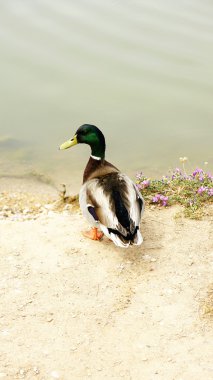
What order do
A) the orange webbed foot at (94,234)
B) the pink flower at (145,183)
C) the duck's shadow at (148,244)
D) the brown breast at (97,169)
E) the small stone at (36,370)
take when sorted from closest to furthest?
the small stone at (36,370)
the duck's shadow at (148,244)
the orange webbed foot at (94,234)
the brown breast at (97,169)
the pink flower at (145,183)

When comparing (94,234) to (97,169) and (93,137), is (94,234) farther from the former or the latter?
(93,137)

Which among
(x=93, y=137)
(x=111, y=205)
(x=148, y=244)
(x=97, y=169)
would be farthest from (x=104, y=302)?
(x=93, y=137)

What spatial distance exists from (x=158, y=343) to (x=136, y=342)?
0.51 ft

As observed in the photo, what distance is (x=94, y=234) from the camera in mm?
5496

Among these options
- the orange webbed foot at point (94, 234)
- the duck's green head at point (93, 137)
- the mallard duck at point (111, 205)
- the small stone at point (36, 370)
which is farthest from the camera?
the duck's green head at point (93, 137)

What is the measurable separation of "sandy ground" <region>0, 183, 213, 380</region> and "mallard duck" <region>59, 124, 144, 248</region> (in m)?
0.30

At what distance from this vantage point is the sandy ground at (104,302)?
155 inches

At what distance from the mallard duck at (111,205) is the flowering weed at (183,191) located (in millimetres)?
611

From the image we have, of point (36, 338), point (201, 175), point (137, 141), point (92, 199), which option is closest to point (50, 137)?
point (137, 141)

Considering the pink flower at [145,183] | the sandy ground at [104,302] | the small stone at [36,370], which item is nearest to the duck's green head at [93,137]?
the pink flower at [145,183]

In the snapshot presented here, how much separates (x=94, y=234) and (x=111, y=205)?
0.55 metres

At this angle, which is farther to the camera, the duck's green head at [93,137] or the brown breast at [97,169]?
the duck's green head at [93,137]

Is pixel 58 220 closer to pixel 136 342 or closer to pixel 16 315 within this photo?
pixel 16 315

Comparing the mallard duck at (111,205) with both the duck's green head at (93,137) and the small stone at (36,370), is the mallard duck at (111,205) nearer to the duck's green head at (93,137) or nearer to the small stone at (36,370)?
the duck's green head at (93,137)
